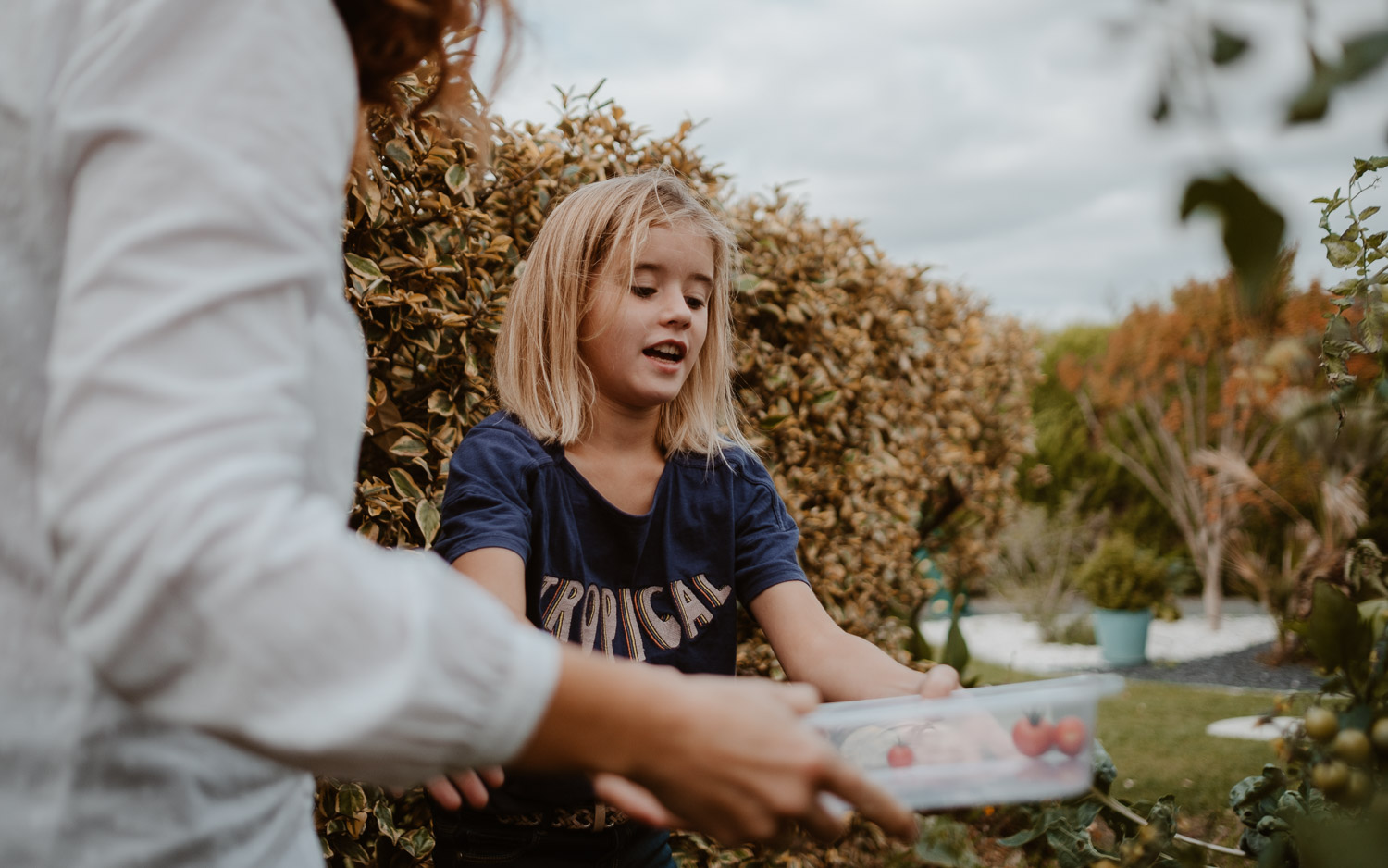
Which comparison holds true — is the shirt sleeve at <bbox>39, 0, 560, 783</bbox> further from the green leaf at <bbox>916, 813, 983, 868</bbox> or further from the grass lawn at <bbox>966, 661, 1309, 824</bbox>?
the grass lawn at <bbox>966, 661, 1309, 824</bbox>

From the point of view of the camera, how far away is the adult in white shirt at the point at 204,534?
1.66ft

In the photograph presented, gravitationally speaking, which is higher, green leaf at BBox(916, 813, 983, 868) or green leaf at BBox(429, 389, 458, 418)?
green leaf at BBox(429, 389, 458, 418)

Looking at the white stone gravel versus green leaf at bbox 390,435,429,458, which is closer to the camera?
green leaf at bbox 390,435,429,458

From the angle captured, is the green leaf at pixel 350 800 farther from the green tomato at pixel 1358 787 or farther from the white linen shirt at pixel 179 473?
the green tomato at pixel 1358 787

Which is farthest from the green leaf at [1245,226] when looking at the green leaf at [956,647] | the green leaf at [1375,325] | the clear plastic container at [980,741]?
the green leaf at [956,647]

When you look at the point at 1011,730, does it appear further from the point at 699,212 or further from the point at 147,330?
the point at 699,212

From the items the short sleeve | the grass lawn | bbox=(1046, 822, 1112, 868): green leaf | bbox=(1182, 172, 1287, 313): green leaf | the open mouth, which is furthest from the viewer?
the grass lawn

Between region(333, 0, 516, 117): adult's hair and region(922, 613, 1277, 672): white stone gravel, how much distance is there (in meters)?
7.60

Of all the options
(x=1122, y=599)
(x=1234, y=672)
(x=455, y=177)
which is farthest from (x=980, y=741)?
(x=1122, y=599)

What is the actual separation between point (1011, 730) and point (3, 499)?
857 millimetres

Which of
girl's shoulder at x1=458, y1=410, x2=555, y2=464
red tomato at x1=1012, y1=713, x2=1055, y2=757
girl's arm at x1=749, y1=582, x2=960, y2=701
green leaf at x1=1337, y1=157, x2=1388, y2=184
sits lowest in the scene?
girl's arm at x1=749, y1=582, x2=960, y2=701

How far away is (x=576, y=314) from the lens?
6.51 ft

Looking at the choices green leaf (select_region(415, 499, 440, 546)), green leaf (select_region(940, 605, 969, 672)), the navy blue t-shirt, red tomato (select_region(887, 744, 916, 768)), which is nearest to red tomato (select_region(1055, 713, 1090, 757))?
red tomato (select_region(887, 744, 916, 768))

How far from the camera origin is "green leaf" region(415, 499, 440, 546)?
2146 millimetres
